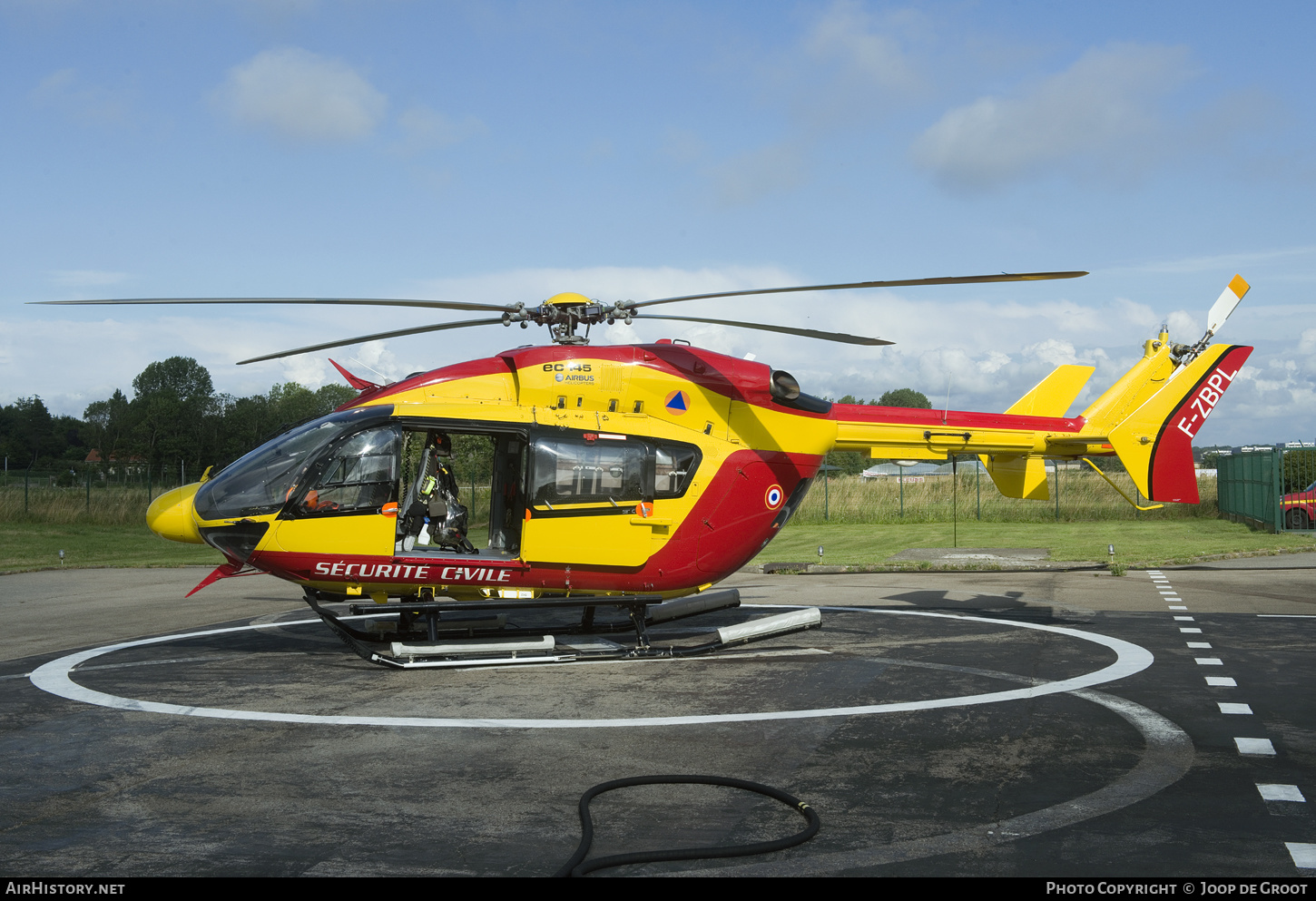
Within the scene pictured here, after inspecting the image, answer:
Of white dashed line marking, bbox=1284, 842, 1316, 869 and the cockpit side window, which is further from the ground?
the cockpit side window

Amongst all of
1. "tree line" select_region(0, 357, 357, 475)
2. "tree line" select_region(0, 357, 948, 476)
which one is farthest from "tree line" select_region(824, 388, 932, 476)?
"tree line" select_region(0, 357, 357, 475)

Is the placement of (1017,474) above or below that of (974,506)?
above

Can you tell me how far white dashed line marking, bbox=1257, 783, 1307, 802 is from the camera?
5832mm

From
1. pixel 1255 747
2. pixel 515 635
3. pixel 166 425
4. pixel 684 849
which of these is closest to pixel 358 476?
pixel 515 635

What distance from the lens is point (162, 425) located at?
68438 mm

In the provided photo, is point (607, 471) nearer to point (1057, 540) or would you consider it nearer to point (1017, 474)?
point (1017, 474)

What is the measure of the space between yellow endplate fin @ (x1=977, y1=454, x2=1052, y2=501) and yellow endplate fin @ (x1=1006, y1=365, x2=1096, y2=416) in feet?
2.30

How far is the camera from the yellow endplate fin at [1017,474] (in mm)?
13859

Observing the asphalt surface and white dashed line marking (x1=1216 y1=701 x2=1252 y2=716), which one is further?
white dashed line marking (x1=1216 y1=701 x2=1252 y2=716)

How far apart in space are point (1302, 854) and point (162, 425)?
74301 mm

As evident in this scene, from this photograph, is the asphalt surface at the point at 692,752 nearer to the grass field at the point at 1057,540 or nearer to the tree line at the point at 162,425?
the grass field at the point at 1057,540

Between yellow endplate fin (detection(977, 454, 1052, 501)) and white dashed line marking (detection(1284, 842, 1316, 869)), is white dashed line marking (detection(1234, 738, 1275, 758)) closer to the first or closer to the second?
white dashed line marking (detection(1284, 842, 1316, 869))

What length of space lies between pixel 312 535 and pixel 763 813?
6.53 metres

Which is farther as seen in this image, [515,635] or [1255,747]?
[515,635]
